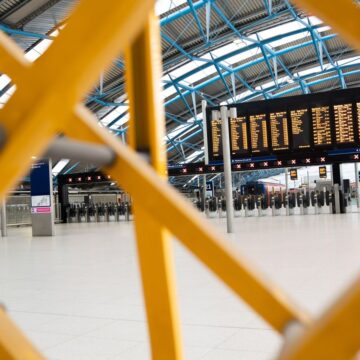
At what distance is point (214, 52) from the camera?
30.0 m

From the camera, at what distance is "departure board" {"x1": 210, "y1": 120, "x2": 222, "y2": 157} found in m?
18.1

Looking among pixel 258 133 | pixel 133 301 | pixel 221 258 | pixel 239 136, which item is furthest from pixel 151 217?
pixel 239 136

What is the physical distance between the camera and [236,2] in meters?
24.3

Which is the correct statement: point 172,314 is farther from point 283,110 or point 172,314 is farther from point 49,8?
point 49,8

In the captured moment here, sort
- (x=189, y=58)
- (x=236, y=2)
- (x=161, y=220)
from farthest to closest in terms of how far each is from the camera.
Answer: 1. (x=189, y=58)
2. (x=236, y=2)
3. (x=161, y=220)

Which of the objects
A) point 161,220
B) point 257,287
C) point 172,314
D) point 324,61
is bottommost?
point 172,314

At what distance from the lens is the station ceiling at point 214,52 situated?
21.2 metres

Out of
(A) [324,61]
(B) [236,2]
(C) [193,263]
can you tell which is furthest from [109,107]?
(C) [193,263]

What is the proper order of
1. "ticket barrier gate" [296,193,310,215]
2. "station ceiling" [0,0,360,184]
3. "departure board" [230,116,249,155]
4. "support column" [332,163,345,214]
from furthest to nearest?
"ticket barrier gate" [296,193,310,215]
"support column" [332,163,345,214]
"station ceiling" [0,0,360,184]
"departure board" [230,116,249,155]

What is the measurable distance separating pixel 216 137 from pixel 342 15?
16.8 meters

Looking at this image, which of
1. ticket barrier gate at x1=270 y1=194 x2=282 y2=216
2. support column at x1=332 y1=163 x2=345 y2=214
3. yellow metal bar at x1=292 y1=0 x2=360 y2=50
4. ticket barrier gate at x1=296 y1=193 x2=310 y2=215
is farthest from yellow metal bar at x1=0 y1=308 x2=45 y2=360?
ticket barrier gate at x1=270 y1=194 x2=282 y2=216

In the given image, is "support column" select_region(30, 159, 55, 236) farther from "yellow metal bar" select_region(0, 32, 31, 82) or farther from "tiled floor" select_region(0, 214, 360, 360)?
"yellow metal bar" select_region(0, 32, 31, 82)

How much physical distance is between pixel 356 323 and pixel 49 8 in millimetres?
20528

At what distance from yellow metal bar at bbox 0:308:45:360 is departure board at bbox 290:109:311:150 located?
658 inches
